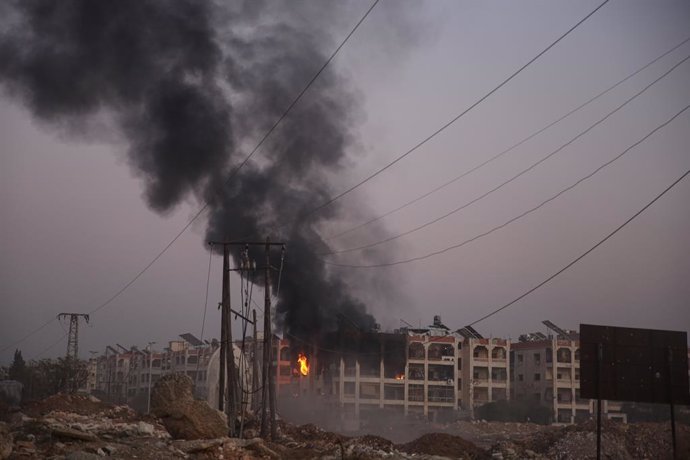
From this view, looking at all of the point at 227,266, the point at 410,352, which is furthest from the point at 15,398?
the point at 410,352

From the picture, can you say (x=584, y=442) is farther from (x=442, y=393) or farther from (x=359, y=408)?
(x=442, y=393)

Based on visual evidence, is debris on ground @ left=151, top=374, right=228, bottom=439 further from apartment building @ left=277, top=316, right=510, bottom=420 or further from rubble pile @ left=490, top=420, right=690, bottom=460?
apartment building @ left=277, top=316, right=510, bottom=420

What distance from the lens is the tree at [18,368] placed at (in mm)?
103562

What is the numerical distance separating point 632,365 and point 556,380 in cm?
7653

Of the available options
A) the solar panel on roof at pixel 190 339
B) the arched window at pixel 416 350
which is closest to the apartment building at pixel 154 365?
the solar panel on roof at pixel 190 339

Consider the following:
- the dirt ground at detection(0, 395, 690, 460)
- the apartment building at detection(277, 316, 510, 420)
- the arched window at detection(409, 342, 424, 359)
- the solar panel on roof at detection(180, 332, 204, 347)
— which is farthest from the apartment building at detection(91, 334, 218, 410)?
the dirt ground at detection(0, 395, 690, 460)

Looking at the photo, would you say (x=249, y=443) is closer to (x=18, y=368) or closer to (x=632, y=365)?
(x=632, y=365)

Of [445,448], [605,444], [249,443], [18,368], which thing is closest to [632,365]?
[249,443]

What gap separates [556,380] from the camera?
9100 cm

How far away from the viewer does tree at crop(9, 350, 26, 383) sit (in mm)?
103562

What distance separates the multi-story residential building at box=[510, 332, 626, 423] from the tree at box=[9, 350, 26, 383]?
215 feet

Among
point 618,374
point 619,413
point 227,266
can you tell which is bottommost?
point 619,413

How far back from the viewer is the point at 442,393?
94.6 meters

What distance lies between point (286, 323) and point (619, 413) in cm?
4679
